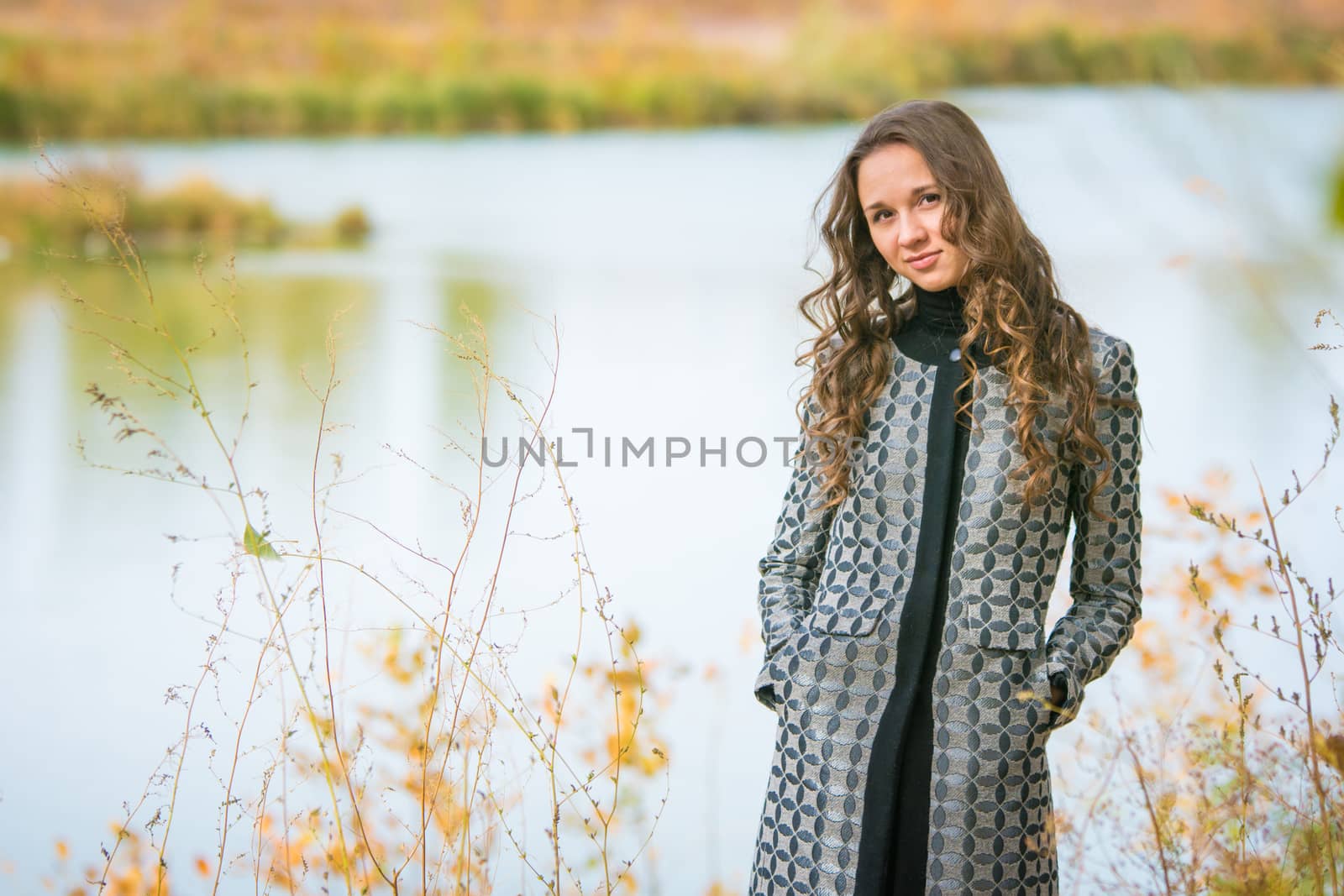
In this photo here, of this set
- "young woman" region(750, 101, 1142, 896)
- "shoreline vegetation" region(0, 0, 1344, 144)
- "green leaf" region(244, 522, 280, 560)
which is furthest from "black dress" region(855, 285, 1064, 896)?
"shoreline vegetation" region(0, 0, 1344, 144)

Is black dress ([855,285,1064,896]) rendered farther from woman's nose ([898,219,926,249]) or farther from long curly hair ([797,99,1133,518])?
woman's nose ([898,219,926,249])

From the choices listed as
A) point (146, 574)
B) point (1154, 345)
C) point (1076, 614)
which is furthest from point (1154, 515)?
point (146, 574)

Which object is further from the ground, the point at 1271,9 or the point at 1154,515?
the point at 1271,9

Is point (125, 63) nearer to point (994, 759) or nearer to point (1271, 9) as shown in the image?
point (1271, 9)

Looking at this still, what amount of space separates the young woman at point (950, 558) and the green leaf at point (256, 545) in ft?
2.06

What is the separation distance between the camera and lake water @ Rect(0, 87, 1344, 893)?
3330 mm

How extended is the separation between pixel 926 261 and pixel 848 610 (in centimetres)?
43

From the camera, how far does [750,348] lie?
4.09 metres

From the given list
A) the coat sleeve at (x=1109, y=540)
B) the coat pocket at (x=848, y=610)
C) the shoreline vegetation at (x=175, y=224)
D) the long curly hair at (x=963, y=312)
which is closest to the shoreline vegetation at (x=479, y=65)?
the shoreline vegetation at (x=175, y=224)

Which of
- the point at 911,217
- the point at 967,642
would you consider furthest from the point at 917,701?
the point at 911,217

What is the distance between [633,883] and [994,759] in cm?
148

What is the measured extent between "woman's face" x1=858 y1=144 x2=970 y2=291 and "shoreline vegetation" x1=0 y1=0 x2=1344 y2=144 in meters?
2.66

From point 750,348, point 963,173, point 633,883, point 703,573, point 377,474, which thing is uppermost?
point 750,348

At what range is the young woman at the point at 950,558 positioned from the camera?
4.36ft
